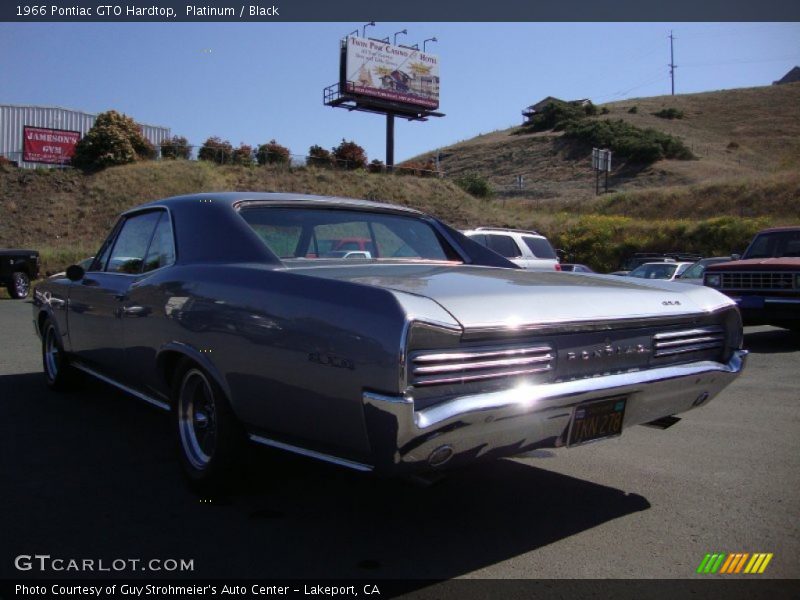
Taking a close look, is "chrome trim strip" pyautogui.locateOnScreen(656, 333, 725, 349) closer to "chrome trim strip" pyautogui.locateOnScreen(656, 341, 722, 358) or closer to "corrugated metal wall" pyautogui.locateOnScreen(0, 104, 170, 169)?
"chrome trim strip" pyautogui.locateOnScreen(656, 341, 722, 358)

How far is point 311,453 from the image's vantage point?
9.55ft

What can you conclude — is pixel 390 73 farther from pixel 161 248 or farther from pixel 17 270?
pixel 161 248

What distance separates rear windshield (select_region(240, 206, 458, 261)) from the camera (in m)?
3.97

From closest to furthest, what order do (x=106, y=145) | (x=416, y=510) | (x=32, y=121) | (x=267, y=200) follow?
(x=416, y=510)
(x=267, y=200)
(x=106, y=145)
(x=32, y=121)

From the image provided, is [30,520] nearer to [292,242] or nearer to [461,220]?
[292,242]

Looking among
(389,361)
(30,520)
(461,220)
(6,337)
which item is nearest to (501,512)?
(389,361)

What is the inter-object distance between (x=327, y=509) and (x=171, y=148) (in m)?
41.1

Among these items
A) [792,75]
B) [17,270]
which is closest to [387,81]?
[17,270]

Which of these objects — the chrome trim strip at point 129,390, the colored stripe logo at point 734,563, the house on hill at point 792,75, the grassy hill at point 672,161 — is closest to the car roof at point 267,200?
the chrome trim strip at point 129,390

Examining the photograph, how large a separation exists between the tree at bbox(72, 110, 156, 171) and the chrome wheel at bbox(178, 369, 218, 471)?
38.2 meters

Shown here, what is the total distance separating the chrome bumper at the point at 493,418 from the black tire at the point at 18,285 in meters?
18.4

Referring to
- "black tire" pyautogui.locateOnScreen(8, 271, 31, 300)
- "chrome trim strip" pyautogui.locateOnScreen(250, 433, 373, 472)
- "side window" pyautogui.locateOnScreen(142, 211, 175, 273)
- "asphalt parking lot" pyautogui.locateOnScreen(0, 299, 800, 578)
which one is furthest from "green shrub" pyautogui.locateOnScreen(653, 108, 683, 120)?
"chrome trim strip" pyautogui.locateOnScreen(250, 433, 373, 472)

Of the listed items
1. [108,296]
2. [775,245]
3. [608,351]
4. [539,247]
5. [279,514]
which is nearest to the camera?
[608,351]

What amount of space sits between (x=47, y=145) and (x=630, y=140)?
48.7 metres
